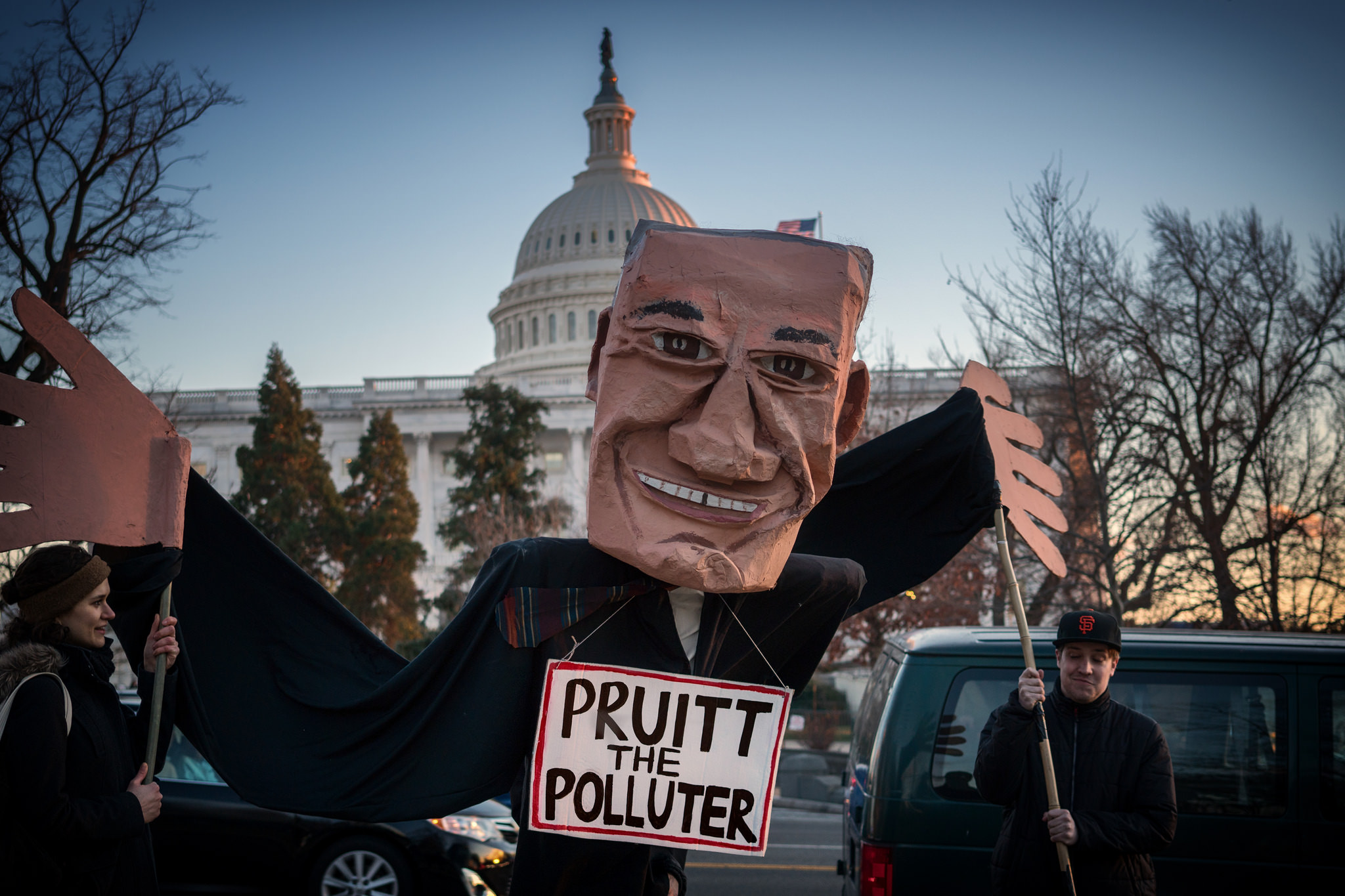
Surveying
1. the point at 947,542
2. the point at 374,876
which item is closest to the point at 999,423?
the point at 947,542

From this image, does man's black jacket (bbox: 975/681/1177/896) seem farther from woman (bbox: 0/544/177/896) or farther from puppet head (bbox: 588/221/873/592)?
woman (bbox: 0/544/177/896)

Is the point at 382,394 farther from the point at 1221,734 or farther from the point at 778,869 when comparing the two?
the point at 1221,734

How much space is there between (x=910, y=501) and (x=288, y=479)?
3059 cm

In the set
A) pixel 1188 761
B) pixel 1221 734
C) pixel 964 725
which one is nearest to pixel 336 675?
pixel 964 725

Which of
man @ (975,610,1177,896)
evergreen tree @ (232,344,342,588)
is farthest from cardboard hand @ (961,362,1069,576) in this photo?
evergreen tree @ (232,344,342,588)

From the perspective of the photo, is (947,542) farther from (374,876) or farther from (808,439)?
(374,876)

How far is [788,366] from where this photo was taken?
3229 millimetres

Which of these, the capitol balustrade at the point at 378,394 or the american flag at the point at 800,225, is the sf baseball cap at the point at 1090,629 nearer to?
the american flag at the point at 800,225

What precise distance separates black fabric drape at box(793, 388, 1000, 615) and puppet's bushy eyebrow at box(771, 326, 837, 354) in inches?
39.8

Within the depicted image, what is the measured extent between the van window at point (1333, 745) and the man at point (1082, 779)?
Answer: 1.69m

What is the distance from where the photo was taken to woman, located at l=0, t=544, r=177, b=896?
2.88m

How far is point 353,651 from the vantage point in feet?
11.7

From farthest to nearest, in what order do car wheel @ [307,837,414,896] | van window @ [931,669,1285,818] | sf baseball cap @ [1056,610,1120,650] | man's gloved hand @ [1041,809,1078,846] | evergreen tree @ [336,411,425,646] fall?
1. evergreen tree @ [336,411,425,646]
2. car wheel @ [307,837,414,896]
3. van window @ [931,669,1285,818]
4. sf baseball cap @ [1056,610,1120,650]
5. man's gloved hand @ [1041,809,1078,846]

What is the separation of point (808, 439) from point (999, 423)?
135 centimetres
